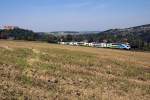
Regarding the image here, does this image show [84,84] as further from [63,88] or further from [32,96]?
[32,96]

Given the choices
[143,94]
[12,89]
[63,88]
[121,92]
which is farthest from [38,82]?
[143,94]

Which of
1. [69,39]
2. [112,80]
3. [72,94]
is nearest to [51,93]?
[72,94]

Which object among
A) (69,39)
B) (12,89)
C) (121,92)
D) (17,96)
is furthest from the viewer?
(69,39)

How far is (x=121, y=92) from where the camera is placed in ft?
53.6

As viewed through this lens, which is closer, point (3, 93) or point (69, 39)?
point (3, 93)

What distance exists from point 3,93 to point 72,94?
3.00 metres

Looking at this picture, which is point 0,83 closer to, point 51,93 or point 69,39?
point 51,93

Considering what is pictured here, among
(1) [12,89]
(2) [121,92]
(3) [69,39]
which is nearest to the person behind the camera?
(1) [12,89]

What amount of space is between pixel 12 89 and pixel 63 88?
2.66 m

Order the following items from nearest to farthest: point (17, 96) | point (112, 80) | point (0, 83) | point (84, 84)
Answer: point (17, 96) < point (0, 83) < point (84, 84) < point (112, 80)

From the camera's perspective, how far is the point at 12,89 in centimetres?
1392

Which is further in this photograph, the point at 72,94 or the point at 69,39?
the point at 69,39

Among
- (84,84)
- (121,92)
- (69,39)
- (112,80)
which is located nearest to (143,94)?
(121,92)

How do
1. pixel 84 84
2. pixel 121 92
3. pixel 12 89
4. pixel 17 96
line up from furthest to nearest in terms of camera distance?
1. pixel 84 84
2. pixel 121 92
3. pixel 12 89
4. pixel 17 96
